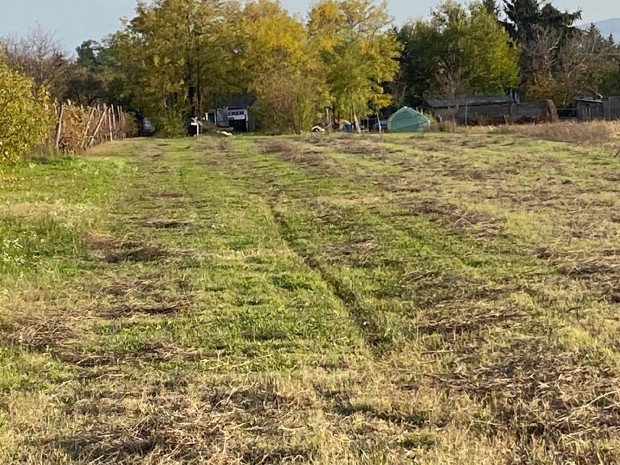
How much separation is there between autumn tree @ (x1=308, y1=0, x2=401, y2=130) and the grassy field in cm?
3957

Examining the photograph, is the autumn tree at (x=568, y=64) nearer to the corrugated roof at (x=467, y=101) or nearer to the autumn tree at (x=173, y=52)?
the corrugated roof at (x=467, y=101)

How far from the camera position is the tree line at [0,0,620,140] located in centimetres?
4872

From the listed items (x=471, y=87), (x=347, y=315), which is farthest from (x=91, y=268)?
(x=471, y=87)

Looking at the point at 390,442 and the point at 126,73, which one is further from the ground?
the point at 126,73

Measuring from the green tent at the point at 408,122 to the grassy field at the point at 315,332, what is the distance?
3051cm

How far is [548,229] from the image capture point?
869 centimetres

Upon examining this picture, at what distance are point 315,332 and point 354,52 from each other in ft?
162

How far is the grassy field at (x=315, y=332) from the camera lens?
3484 millimetres

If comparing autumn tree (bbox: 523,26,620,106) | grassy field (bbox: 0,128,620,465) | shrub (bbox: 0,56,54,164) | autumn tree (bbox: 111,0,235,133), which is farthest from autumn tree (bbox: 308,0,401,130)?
grassy field (bbox: 0,128,620,465)

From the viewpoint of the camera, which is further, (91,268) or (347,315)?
(91,268)

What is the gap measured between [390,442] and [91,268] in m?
4.84

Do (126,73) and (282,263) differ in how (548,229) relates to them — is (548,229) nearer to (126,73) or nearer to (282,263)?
(282,263)

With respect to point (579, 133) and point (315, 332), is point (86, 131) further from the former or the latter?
point (315, 332)

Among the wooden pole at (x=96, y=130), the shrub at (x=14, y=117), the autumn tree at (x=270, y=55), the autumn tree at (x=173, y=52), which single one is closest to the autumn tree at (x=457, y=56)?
the autumn tree at (x=270, y=55)
